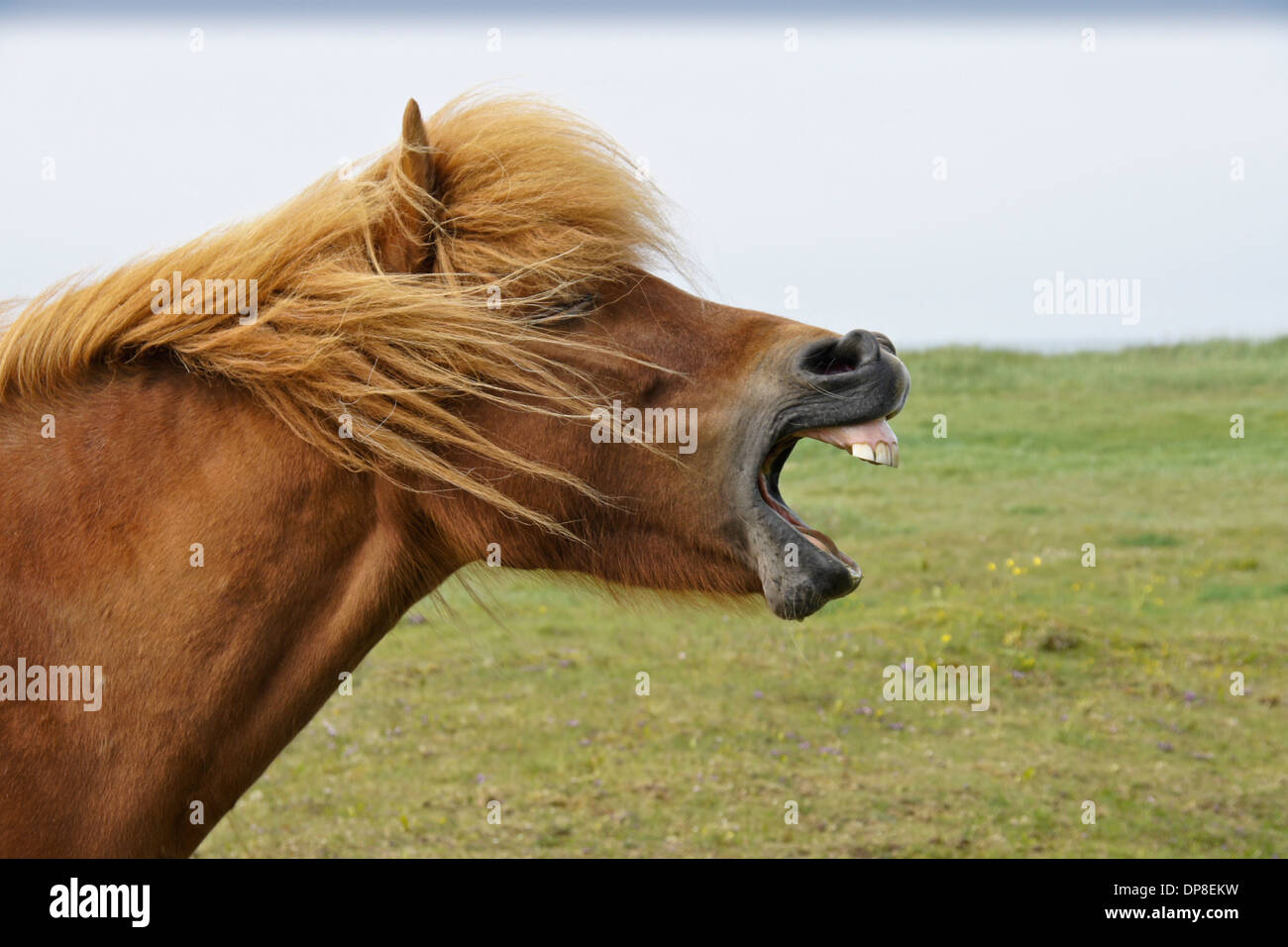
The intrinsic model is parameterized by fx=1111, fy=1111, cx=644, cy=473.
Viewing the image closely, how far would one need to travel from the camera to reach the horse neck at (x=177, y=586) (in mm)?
2314

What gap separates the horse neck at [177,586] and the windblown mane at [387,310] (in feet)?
0.31

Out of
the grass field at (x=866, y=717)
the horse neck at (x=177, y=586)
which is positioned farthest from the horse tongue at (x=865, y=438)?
the horse neck at (x=177, y=586)

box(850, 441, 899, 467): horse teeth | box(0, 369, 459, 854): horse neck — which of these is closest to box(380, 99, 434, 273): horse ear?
box(0, 369, 459, 854): horse neck

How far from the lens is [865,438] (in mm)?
2500

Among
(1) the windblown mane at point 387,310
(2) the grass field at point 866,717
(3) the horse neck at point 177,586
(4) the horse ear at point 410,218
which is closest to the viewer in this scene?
(3) the horse neck at point 177,586

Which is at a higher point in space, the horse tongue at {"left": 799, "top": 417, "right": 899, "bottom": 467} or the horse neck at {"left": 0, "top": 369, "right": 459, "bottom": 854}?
the horse tongue at {"left": 799, "top": 417, "right": 899, "bottom": 467}

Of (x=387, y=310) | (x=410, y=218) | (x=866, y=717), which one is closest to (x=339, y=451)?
(x=387, y=310)

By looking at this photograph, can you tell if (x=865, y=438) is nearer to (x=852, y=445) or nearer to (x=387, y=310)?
(x=852, y=445)

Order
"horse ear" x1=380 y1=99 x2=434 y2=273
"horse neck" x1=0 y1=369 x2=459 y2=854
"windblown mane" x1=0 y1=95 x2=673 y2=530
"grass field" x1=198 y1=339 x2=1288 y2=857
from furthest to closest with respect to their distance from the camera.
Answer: "grass field" x1=198 y1=339 x2=1288 y2=857, "horse ear" x1=380 y1=99 x2=434 y2=273, "windblown mane" x1=0 y1=95 x2=673 y2=530, "horse neck" x1=0 y1=369 x2=459 y2=854

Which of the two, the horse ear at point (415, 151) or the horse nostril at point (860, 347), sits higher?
the horse ear at point (415, 151)

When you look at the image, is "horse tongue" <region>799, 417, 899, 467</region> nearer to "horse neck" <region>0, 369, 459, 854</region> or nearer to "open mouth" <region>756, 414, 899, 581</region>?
"open mouth" <region>756, 414, 899, 581</region>

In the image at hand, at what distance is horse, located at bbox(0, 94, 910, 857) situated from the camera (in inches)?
91.5

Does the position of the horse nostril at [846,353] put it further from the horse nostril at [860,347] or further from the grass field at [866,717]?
the grass field at [866,717]

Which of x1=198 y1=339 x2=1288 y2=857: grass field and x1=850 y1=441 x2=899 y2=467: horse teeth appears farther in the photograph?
x1=198 y1=339 x2=1288 y2=857: grass field
